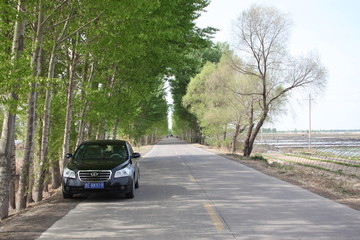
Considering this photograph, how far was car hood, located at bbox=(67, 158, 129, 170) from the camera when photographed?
9.12 metres

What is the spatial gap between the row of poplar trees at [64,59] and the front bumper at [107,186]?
4.81 ft

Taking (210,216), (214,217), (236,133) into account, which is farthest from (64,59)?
(236,133)

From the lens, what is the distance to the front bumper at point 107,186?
895cm

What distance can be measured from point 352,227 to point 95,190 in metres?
5.65

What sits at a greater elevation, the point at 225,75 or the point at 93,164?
the point at 225,75

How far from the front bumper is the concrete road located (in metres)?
0.31

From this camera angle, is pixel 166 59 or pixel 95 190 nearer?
pixel 95 190

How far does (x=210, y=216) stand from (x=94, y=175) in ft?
10.7

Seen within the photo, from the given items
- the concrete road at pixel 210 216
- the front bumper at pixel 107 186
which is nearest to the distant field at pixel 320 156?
the concrete road at pixel 210 216

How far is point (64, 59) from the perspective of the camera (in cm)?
1853

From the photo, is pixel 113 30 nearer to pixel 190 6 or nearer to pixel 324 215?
pixel 190 6

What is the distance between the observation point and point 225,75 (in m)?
36.8

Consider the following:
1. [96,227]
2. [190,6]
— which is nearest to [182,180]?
[96,227]

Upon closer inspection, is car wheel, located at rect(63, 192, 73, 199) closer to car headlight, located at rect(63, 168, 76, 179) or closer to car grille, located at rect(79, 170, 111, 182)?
car headlight, located at rect(63, 168, 76, 179)
